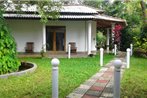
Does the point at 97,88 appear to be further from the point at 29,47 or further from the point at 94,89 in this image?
the point at 29,47

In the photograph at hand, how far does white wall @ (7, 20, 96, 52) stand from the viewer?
2459 cm

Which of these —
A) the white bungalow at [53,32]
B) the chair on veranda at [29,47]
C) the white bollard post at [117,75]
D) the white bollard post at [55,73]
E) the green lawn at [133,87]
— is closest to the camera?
the white bollard post at [117,75]

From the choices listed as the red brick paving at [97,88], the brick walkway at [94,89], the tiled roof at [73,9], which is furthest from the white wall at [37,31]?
the red brick paving at [97,88]

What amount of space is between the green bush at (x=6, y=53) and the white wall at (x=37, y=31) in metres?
12.2

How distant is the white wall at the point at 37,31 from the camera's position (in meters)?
24.6

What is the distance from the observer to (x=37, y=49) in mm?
24828

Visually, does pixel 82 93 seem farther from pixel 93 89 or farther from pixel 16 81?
pixel 16 81

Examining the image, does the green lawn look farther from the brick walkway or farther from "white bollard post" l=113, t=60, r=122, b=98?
"white bollard post" l=113, t=60, r=122, b=98

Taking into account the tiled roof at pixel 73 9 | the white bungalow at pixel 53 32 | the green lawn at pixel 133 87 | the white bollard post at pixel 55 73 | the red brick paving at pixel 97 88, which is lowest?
the green lawn at pixel 133 87

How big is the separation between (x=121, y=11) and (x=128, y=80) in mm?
29285

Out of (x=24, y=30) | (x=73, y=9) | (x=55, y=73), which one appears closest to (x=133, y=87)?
(x=55, y=73)

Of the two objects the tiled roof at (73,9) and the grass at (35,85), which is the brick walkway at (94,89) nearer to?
the grass at (35,85)

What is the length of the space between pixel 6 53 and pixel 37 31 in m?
12.8

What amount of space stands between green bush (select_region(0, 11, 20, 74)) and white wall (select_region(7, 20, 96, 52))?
12.2 meters
